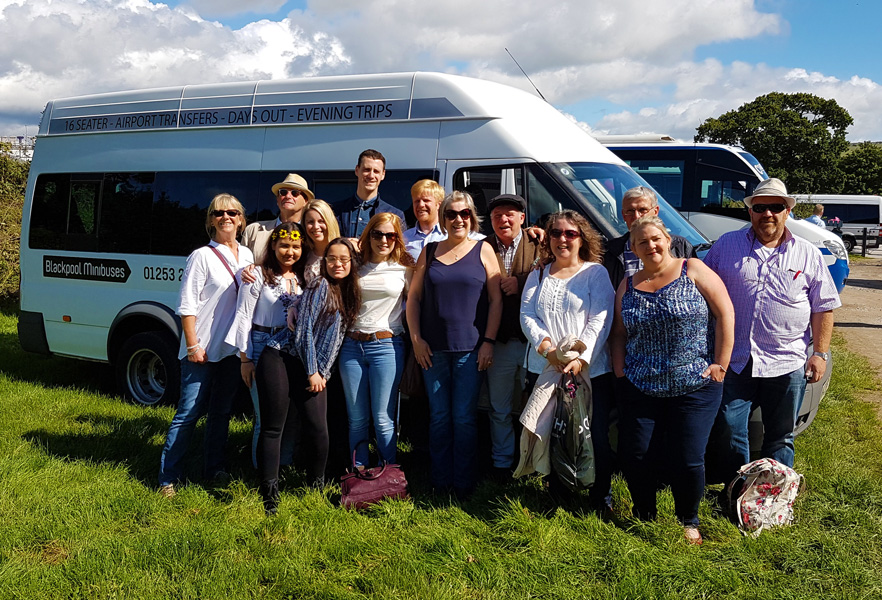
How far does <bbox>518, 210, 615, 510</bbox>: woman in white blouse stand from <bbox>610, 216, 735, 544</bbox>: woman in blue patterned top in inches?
5.0

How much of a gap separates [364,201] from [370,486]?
6.16ft

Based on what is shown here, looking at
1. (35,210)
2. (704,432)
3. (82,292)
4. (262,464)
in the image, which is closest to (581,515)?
(704,432)

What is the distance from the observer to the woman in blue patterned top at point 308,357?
163 inches

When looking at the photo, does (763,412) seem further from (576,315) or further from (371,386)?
(371,386)

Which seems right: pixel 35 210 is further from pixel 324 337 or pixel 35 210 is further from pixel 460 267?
pixel 460 267

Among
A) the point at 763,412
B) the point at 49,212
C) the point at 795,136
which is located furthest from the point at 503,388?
the point at 795,136

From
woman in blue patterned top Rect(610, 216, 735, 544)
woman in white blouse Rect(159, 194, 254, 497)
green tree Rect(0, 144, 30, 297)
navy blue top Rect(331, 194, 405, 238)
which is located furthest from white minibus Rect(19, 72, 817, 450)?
green tree Rect(0, 144, 30, 297)

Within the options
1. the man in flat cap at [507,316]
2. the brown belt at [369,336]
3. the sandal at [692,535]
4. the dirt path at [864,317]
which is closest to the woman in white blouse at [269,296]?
the brown belt at [369,336]

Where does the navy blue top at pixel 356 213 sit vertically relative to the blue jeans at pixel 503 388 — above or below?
above

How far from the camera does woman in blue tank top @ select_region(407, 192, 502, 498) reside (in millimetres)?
4129

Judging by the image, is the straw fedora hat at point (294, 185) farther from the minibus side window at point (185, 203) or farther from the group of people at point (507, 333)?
the minibus side window at point (185, 203)

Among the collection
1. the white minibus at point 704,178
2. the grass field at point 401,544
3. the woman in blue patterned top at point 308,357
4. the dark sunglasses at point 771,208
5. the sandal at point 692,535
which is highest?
the white minibus at point 704,178

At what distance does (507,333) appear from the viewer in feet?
14.0

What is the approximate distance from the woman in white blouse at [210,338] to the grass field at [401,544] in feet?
0.84
